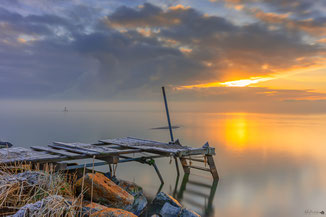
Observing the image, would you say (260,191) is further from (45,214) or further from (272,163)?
(45,214)

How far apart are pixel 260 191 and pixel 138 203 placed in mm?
9137

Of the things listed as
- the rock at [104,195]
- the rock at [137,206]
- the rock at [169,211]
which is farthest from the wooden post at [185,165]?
the rock at [169,211]

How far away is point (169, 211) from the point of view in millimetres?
6676

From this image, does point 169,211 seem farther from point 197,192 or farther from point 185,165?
point 185,165

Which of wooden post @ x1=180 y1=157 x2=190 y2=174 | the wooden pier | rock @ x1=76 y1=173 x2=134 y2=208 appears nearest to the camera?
rock @ x1=76 y1=173 x2=134 y2=208

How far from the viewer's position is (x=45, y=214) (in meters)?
3.88

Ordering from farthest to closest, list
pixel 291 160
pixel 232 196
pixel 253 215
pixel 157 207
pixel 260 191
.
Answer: pixel 291 160
pixel 260 191
pixel 232 196
pixel 253 215
pixel 157 207

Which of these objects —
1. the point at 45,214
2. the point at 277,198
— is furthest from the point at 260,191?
the point at 45,214

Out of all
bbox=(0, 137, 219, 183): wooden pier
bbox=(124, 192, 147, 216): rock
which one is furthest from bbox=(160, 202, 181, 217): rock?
bbox=(0, 137, 219, 183): wooden pier

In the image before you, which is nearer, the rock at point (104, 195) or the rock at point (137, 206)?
the rock at point (104, 195)

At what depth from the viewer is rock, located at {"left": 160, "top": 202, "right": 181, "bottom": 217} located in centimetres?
659

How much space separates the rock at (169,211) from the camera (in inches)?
259

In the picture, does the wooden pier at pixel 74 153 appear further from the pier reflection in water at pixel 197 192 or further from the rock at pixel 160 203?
the rock at pixel 160 203

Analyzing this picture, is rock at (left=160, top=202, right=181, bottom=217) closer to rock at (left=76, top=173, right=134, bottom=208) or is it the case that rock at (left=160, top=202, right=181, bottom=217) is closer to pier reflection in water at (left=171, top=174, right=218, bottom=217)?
rock at (left=76, top=173, right=134, bottom=208)
